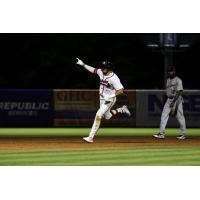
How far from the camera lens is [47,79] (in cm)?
2616

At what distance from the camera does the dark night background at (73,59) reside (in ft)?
84.8

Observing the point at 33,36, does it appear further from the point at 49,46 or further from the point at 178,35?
the point at 178,35

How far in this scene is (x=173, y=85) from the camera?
15297 millimetres

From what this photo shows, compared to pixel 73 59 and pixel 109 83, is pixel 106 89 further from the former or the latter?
pixel 73 59

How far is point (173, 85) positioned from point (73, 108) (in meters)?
5.58

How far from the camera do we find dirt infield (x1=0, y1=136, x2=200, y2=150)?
14080mm

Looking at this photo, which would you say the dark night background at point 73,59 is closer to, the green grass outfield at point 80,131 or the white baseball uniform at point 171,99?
the green grass outfield at point 80,131

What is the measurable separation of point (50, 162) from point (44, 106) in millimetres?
8453

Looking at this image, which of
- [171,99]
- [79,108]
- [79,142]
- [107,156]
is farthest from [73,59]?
[107,156]

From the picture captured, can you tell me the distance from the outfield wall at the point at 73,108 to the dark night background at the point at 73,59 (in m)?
5.22

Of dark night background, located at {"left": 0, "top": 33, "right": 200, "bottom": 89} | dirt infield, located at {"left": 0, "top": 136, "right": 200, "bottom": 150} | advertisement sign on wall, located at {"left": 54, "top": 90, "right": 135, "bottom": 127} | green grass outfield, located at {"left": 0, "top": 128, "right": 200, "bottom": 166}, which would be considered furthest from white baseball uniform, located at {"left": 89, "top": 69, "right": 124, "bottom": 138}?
dark night background, located at {"left": 0, "top": 33, "right": 200, "bottom": 89}

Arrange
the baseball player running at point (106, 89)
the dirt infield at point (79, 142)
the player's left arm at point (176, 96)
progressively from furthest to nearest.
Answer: the player's left arm at point (176, 96) < the dirt infield at point (79, 142) < the baseball player running at point (106, 89)

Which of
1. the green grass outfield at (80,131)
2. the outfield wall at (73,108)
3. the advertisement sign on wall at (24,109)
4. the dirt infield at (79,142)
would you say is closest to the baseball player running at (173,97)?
the dirt infield at (79,142)

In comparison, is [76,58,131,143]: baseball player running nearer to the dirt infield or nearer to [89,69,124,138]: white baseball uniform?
[89,69,124,138]: white baseball uniform
